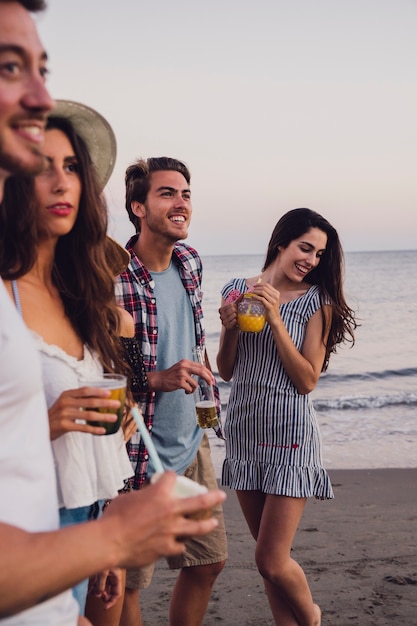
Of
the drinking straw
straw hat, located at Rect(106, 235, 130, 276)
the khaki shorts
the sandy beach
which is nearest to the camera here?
the drinking straw

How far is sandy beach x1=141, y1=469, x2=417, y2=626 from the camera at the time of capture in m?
4.38

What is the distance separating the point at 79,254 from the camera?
2527mm

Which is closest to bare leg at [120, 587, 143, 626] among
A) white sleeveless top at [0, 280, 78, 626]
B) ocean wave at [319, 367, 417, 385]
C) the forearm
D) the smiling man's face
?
the forearm

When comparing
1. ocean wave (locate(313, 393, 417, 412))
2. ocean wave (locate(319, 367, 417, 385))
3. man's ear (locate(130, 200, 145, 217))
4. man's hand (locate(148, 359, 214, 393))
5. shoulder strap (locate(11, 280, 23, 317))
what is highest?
man's ear (locate(130, 200, 145, 217))

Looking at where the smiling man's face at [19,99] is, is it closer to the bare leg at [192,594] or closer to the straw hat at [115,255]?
the straw hat at [115,255]

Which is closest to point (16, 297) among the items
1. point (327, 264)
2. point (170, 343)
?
point (170, 343)

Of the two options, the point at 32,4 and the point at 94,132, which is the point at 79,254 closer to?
the point at 94,132

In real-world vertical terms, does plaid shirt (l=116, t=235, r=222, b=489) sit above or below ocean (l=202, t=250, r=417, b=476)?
above

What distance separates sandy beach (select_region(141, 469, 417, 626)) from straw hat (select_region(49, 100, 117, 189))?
9.50 ft

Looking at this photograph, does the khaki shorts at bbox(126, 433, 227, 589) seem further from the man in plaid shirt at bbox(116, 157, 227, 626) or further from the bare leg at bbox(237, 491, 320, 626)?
the bare leg at bbox(237, 491, 320, 626)

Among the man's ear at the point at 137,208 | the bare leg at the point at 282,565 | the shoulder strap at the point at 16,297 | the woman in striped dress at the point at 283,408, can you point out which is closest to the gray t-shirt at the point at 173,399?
the woman in striped dress at the point at 283,408

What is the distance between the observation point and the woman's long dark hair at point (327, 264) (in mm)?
4094

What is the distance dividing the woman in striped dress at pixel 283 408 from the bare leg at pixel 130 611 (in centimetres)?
65

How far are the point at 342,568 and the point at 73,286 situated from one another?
3482 millimetres
